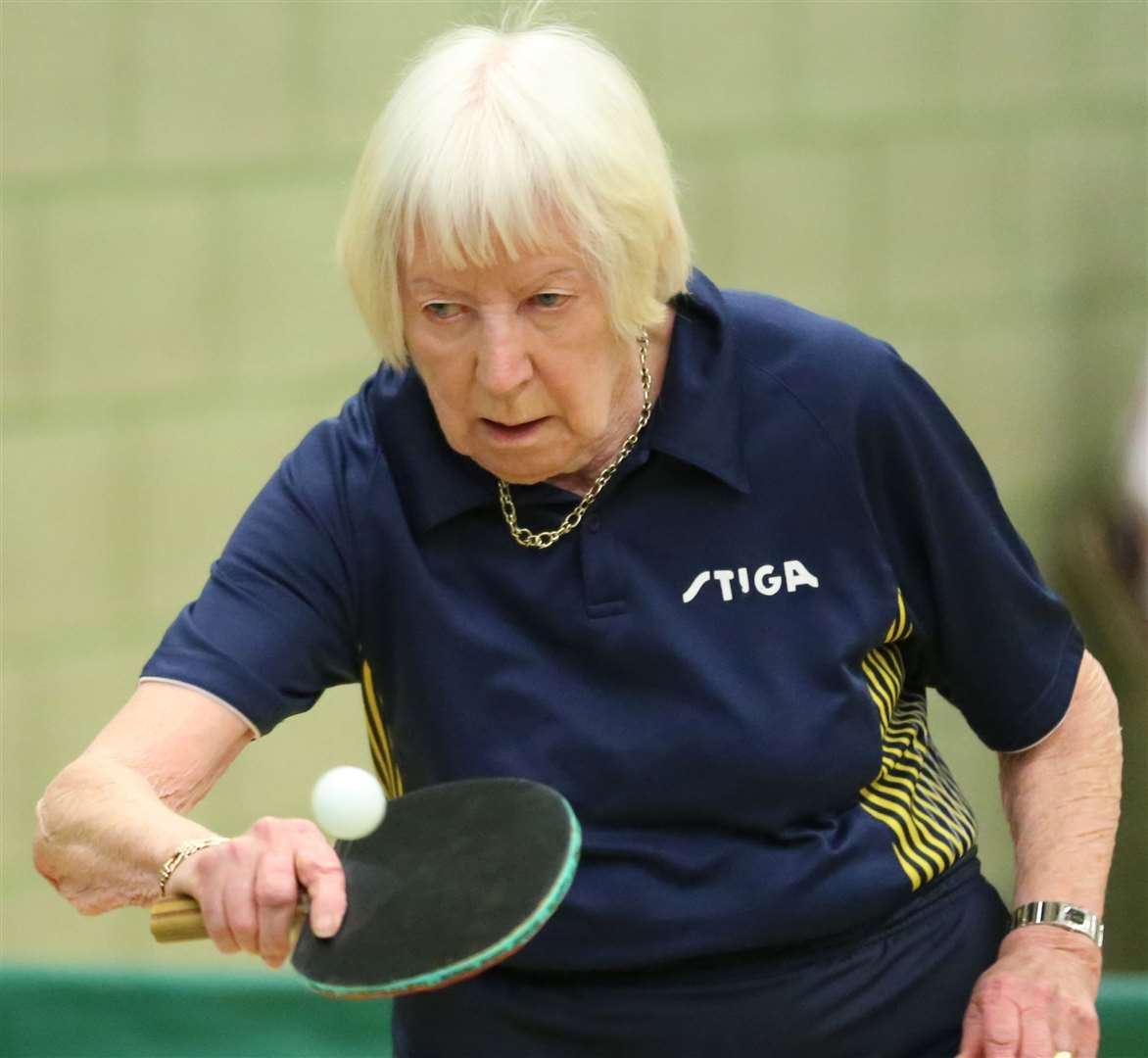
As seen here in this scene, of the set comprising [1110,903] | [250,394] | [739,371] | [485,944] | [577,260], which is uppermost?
[577,260]

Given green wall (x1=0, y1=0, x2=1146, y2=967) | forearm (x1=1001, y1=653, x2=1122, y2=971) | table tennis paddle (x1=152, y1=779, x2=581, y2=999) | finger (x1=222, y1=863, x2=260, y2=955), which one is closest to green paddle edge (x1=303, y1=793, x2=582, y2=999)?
table tennis paddle (x1=152, y1=779, x2=581, y2=999)

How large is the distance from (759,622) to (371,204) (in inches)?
21.2

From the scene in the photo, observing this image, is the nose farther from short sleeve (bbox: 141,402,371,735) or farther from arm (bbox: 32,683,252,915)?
arm (bbox: 32,683,252,915)

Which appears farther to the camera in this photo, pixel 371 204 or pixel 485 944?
pixel 371 204

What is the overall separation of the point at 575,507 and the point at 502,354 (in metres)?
0.20

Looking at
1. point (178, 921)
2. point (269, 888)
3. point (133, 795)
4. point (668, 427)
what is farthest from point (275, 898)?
point (668, 427)

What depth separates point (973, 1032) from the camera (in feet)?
6.02

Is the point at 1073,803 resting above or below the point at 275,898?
below

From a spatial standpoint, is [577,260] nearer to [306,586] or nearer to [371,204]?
[371,204]

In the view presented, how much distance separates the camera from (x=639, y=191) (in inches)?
70.7

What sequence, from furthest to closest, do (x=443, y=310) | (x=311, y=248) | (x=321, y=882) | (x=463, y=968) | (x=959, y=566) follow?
(x=311, y=248), (x=959, y=566), (x=443, y=310), (x=321, y=882), (x=463, y=968)

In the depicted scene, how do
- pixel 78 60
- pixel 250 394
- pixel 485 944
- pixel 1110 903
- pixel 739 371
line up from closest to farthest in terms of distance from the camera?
1. pixel 485 944
2. pixel 739 371
3. pixel 78 60
4. pixel 250 394
5. pixel 1110 903

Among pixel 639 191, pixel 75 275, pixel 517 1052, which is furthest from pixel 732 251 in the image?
pixel 517 1052

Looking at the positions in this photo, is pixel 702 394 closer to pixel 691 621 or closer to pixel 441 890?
pixel 691 621
